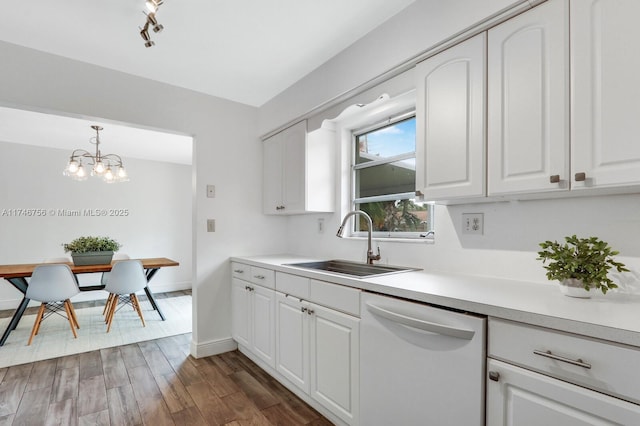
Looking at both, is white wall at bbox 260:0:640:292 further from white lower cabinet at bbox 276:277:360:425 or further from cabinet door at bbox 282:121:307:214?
white lower cabinet at bbox 276:277:360:425

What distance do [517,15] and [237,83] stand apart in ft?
6.99

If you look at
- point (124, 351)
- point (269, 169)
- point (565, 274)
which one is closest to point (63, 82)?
point (269, 169)

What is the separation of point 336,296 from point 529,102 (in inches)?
50.7

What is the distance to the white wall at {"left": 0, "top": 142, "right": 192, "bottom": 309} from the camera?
15.1ft

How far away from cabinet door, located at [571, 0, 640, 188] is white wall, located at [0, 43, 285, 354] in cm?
262

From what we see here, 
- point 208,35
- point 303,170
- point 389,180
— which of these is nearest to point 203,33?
point 208,35

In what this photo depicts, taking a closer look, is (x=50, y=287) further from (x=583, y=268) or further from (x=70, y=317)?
(x=583, y=268)

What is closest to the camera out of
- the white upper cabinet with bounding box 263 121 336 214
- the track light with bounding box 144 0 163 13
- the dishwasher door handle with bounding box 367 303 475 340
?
the dishwasher door handle with bounding box 367 303 475 340

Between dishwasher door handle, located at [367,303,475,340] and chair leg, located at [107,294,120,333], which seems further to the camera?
chair leg, located at [107,294,120,333]

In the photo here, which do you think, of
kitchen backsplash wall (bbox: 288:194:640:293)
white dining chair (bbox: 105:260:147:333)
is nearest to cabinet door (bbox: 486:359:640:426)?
kitchen backsplash wall (bbox: 288:194:640:293)

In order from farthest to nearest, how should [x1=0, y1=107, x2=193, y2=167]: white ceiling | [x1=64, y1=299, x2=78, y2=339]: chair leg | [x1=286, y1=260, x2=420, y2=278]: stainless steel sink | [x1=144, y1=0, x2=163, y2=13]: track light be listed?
1. [x1=0, y1=107, x2=193, y2=167]: white ceiling
2. [x1=64, y1=299, x2=78, y2=339]: chair leg
3. [x1=286, y1=260, x2=420, y2=278]: stainless steel sink
4. [x1=144, y1=0, x2=163, y2=13]: track light

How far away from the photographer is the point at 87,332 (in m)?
3.60

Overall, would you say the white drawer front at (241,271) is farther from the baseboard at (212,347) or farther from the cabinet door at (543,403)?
the cabinet door at (543,403)

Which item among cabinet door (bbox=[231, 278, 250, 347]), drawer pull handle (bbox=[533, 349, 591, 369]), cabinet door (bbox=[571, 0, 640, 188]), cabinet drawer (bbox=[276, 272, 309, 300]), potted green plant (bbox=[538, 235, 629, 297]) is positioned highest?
cabinet door (bbox=[571, 0, 640, 188])
